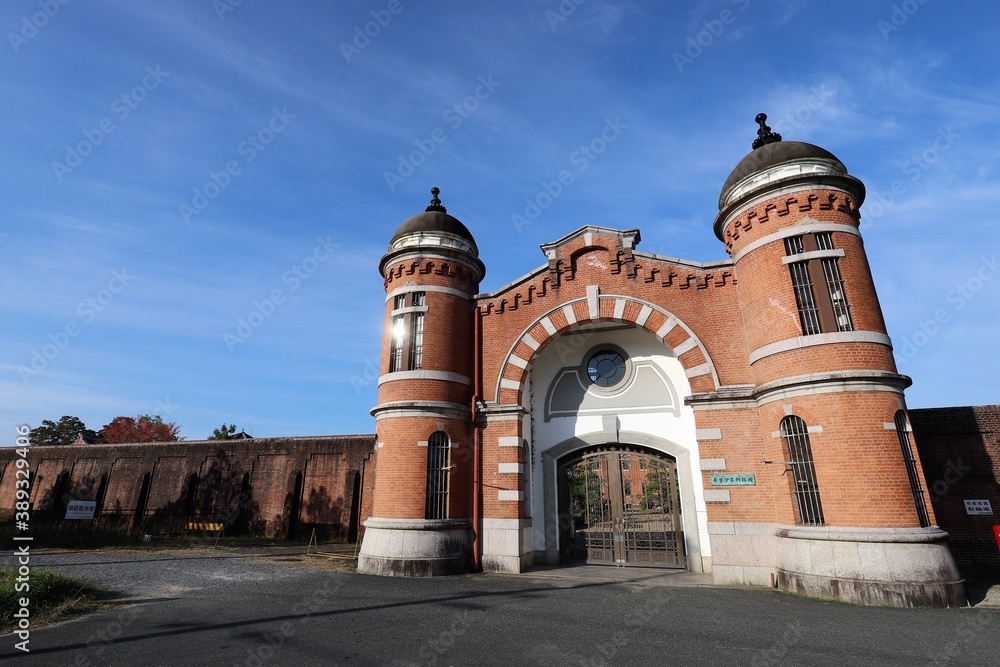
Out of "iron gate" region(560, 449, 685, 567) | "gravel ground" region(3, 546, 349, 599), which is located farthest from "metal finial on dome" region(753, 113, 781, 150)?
Result: "gravel ground" region(3, 546, 349, 599)

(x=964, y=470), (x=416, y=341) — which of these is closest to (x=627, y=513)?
(x=416, y=341)

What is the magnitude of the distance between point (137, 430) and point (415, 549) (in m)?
46.7

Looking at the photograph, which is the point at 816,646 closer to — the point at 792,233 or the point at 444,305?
the point at 792,233

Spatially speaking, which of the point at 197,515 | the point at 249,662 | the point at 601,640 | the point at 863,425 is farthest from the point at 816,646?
the point at 197,515

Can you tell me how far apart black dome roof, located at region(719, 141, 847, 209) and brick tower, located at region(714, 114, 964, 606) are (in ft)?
0.12

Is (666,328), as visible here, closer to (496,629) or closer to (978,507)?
(496,629)

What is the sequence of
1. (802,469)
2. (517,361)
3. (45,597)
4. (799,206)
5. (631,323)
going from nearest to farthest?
(45,597) < (802,469) < (799,206) < (631,323) < (517,361)

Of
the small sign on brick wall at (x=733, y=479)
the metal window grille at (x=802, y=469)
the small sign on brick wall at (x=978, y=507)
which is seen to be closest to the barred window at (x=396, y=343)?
the small sign on brick wall at (x=733, y=479)

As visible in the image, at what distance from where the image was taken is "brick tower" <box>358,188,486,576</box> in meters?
12.7

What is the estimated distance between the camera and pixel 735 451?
38.4 feet

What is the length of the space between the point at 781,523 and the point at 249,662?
10458 millimetres

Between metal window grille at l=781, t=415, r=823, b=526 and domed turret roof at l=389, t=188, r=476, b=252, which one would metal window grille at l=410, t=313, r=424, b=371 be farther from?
metal window grille at l=781, t=415, r=823, b=526

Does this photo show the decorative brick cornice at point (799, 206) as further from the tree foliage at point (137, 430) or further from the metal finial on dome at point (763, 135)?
the tree foliage at point (137, 430)

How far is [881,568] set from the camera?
901 cm
